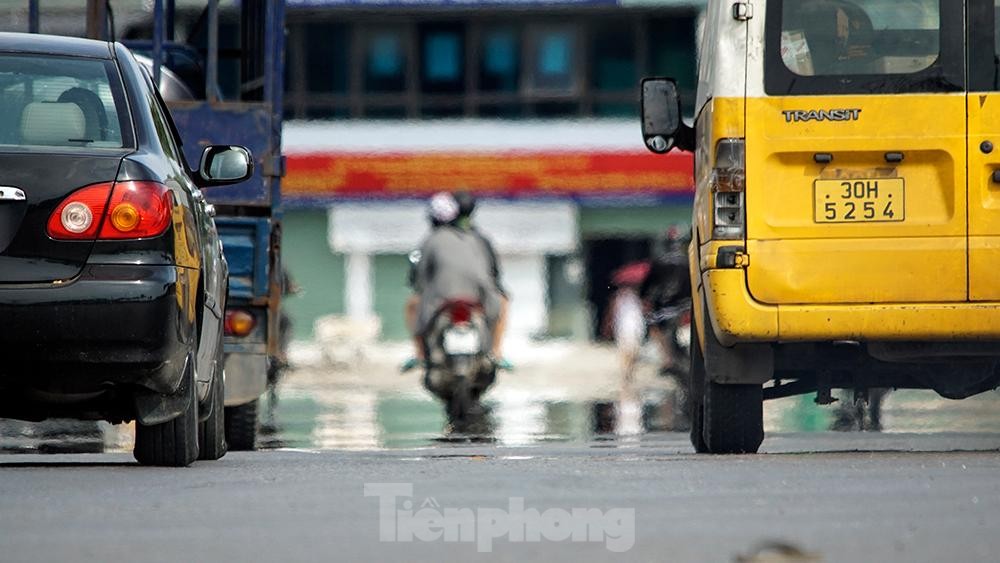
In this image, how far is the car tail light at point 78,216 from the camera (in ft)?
27.0

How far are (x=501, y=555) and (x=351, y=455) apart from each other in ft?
18.4

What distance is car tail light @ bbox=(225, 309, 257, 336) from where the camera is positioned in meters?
12.1

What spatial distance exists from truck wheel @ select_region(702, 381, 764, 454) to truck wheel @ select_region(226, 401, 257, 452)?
3.11 m

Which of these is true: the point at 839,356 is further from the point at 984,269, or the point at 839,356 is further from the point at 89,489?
the point at 89,489

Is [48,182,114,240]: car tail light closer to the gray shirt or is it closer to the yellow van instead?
the yellow van

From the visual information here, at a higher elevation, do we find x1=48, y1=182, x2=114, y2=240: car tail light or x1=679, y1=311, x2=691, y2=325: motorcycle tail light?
x1=48, y1=182, x2=114, y2=240: car tail light

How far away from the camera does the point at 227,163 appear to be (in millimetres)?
9609

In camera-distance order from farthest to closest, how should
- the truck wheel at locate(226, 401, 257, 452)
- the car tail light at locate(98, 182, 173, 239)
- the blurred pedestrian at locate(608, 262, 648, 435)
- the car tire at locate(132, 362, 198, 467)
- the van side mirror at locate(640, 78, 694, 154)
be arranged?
the blurred pedestrian at locate(608, 262, 648, 435)
the truck wheel at locate(226, 401, 257, 452)
the van side mirror at locate(640, 78, 694, 154)
the car tire at locate(132, 362, 198, 467)
the car tail light at locate(98, 182, 173, 239)

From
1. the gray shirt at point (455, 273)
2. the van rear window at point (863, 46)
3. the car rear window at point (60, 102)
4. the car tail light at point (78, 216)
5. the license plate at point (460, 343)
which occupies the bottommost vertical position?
the license plate at point (460, 343)

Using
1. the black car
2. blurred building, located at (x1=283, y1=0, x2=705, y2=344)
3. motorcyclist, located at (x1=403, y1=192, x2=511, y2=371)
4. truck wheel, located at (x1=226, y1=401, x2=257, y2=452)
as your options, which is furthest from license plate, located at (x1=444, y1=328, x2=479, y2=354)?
blurred building, located at (x1=283, y1=0, x2=705, y2=344)

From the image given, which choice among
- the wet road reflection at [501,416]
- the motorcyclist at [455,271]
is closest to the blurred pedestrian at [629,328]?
the wet road reflection at [501,416]

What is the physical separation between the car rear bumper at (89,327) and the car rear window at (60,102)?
65cm

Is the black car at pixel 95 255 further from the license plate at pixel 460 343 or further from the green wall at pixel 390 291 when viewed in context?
the green wall at pixel 390 291

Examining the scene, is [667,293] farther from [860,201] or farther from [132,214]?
[132,214]
